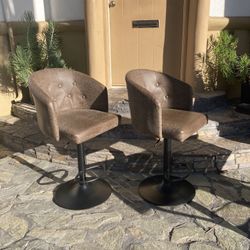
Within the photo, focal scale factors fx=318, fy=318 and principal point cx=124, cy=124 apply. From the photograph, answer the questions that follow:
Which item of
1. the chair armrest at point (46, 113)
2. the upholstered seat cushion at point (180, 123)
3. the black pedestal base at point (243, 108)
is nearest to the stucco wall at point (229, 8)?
the black pedestal base at point (243, 108)

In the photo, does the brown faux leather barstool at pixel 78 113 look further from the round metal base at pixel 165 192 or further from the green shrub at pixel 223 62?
the green shrub at pixel 223 62

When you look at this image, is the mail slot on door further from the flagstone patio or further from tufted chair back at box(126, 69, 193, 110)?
tufted chair back at box(126, 69, 193, 110)

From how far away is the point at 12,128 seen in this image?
417cm

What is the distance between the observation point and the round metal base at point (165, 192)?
2783 millimetres

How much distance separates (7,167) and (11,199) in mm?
686

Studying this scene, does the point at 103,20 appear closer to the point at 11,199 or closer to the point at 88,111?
the point at 88,111

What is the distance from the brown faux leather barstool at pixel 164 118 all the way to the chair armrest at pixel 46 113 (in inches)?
25.7

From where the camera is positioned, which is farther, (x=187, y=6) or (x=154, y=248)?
(x=187, y=6)

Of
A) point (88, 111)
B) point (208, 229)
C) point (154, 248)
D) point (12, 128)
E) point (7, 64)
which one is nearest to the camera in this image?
point (154, 248)

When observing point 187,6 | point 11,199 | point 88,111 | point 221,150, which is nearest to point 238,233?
point 221,150

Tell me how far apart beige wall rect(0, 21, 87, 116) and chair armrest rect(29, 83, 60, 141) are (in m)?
2.05

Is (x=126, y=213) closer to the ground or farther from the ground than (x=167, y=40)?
closer to the ground

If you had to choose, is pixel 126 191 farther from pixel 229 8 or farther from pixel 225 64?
pixel 229 8

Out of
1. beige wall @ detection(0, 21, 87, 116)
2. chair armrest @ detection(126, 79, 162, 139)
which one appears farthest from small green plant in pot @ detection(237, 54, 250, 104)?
beige wall @ detection(0, 21, 87, 116)
